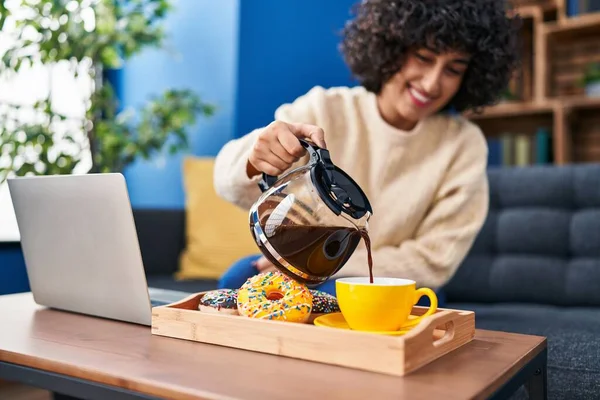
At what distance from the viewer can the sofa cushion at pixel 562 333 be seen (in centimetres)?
102

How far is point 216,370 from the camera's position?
24.5 inches

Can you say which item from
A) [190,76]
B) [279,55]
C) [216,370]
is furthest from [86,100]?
[216,370]

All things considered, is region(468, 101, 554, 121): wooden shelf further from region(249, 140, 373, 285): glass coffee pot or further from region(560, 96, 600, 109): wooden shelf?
region(249, 140, 373, 285): glass coffee pot

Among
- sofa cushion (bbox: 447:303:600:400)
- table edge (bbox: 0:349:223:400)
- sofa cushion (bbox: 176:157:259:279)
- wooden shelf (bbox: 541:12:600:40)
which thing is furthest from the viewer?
wooden shelf (bbox: 541:12:600:40)

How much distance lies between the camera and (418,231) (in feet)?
4.98

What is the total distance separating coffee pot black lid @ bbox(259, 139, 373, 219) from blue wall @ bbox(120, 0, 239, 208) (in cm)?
213

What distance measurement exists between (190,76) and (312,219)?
97.6 inches

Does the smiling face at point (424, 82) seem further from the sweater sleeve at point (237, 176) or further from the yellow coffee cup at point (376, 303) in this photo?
the yellow coffee cup at point (376, 303)

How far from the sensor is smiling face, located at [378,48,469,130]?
1.43 meters

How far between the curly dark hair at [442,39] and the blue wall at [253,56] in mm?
1042

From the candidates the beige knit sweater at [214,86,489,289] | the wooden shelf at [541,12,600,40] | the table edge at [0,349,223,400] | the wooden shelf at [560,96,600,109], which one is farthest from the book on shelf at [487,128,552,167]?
the table edge at [0,349,223,400]

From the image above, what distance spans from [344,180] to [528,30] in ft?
7.88

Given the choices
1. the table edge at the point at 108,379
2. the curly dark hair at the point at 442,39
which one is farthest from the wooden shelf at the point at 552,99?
the table edge at the point at 108,379

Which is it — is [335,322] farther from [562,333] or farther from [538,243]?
[538,243]
